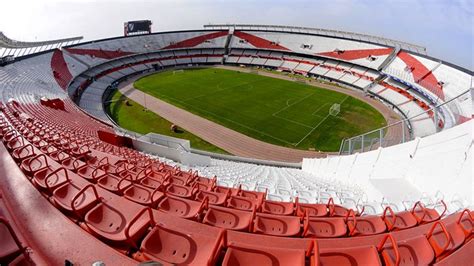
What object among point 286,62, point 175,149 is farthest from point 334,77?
point 175,149

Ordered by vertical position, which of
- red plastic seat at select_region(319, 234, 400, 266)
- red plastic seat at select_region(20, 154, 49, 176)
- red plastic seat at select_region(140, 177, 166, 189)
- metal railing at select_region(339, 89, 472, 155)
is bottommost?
red plastic seat at select_region(319, 234, 400, 266)

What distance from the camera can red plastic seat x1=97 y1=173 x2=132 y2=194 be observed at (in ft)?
16.4

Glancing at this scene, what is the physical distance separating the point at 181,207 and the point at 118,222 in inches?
45.4

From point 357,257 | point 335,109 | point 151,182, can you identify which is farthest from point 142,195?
point 335,109

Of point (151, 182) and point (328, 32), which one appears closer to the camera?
point (151, 182)

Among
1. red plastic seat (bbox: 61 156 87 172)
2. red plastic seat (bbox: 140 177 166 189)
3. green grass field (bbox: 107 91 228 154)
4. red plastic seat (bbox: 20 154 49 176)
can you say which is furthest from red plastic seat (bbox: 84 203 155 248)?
green grass field (bbox: 107 91 228 154)

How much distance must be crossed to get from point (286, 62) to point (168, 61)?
23036mm

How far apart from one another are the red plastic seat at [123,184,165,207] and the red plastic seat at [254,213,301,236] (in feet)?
5.60

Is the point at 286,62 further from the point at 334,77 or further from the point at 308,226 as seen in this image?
the point at 308,226

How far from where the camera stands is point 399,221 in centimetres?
479

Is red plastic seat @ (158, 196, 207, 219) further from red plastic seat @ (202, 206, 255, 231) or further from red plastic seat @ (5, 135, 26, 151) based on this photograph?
red plastic seat @ (5, 135, 26, 151)

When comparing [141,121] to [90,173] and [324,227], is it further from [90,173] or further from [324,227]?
[324,227]

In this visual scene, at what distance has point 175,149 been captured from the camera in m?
15.8

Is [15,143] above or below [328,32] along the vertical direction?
below
